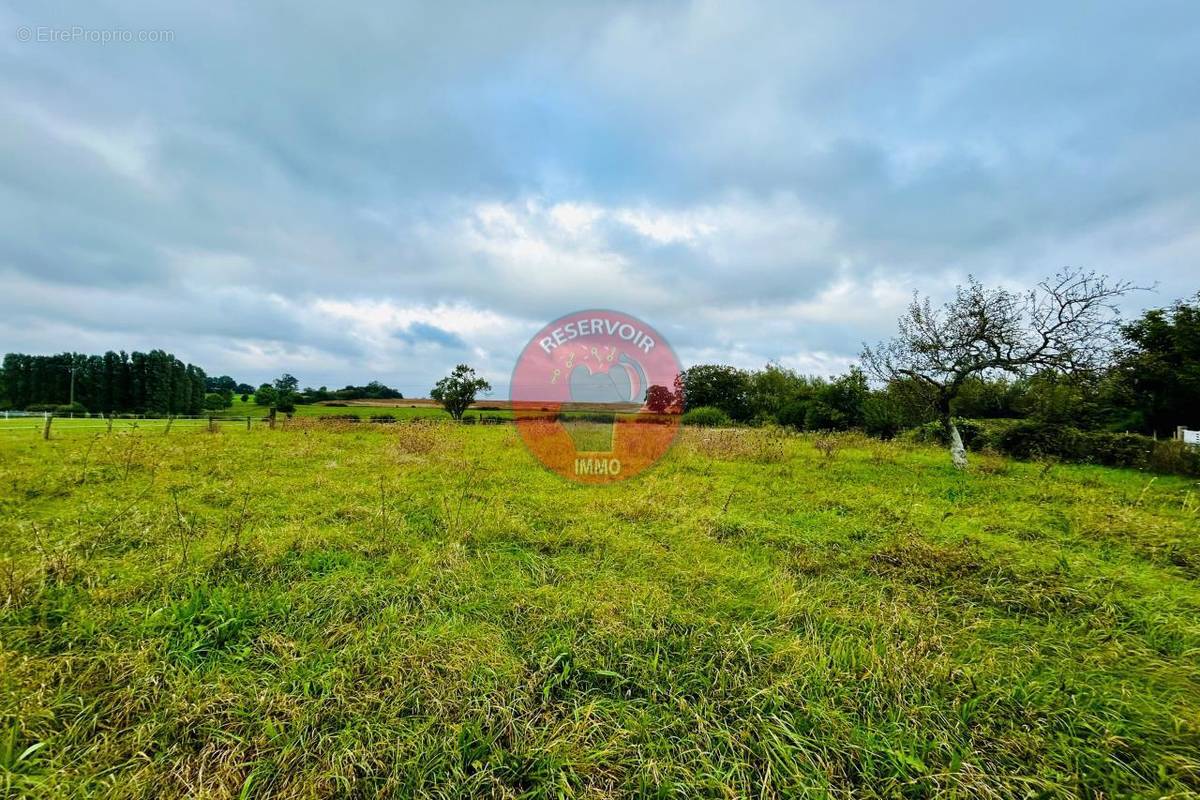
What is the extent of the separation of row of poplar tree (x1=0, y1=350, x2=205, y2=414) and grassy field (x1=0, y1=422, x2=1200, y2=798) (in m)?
67.2

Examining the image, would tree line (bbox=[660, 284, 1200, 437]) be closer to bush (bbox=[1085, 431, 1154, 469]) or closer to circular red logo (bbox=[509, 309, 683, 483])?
bush (bbox=[1085, 431, 1154, 469])

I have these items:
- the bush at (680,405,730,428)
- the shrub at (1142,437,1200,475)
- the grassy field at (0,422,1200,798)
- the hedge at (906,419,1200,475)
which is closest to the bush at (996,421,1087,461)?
the hedge at (906,419,1200,475)

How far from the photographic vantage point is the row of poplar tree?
51250 millimetres

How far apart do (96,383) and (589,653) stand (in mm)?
78269

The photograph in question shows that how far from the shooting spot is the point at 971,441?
1370cm

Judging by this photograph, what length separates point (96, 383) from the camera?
51.2 metres

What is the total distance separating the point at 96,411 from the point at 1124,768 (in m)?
78.9

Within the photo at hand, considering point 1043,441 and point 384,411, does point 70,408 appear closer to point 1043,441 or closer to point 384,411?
point 384,411

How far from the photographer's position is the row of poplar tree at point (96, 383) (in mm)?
51250

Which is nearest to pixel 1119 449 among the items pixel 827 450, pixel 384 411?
pixel 827 450

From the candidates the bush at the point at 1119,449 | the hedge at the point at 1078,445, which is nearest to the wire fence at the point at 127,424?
the hedge at the point at 1078,445

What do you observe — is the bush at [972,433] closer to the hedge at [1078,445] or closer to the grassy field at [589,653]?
the hedge at [1078,445]

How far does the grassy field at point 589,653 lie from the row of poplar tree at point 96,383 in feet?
221

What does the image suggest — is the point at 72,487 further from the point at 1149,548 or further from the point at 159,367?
the point at 159,367
